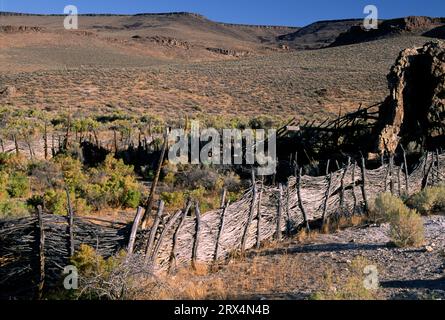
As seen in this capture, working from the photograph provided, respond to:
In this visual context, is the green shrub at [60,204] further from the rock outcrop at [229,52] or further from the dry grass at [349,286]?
the rock outcrop at [229,52]

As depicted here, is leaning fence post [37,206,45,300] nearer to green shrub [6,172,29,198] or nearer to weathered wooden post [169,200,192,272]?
weathered wooden post [169,200,192,272]

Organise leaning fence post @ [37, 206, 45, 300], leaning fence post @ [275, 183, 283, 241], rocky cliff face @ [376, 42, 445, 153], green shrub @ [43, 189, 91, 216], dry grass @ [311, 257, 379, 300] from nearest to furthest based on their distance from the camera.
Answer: dry grass @ [311, 257, 379, 300] < leaning fence post @ [37, 206, 45, 300] < leaning fence post @ [275, 183, 283, 241] < green shrub @ [43, 189, 91, 216] < rocky cliff face @ [376, 42, 445, 153]

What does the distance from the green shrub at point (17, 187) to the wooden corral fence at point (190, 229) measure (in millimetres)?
5853

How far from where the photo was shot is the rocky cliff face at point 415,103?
15.9 metres

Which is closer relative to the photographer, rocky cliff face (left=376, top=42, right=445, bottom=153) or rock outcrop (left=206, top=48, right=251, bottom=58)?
rocky cliff face (left=376, top=42, right=445, bottom=153)

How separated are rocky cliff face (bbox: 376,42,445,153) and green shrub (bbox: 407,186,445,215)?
318 centimetres

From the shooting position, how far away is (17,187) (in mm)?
14328

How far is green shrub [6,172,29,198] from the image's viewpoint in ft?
46.5

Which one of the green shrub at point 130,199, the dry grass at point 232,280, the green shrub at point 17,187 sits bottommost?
the dry grass at point 232,280

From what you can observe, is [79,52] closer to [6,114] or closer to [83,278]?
[6,114]

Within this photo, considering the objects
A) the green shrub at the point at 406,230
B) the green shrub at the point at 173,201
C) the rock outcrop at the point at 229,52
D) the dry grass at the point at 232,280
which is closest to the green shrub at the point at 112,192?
the green shrub at the point at 173,201

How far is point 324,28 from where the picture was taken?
17938cm

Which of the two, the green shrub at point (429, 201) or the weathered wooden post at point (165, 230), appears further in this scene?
the green shrub at point (429, 201)

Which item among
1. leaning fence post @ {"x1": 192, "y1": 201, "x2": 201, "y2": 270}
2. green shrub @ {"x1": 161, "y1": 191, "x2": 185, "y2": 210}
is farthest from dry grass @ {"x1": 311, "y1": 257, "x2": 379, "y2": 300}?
green shrub @ {"x1": 161, "y1": 191, "x2": 185, "y2": 210}
